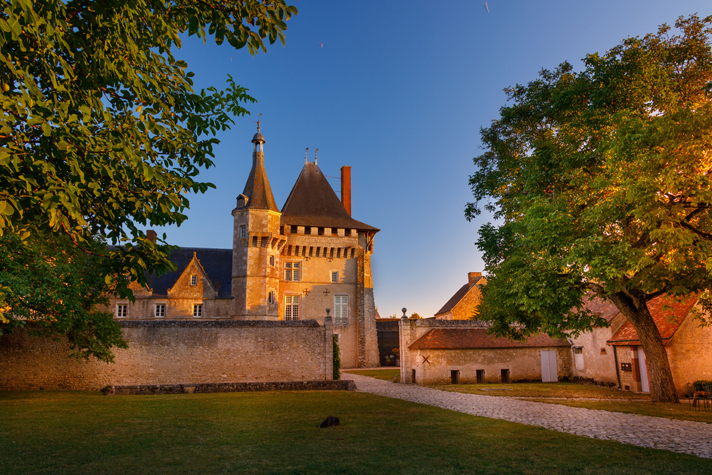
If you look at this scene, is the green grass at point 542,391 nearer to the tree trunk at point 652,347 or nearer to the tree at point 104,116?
the tree trunk at point 652,347

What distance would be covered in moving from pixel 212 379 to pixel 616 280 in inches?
709

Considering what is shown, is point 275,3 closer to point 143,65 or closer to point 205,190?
point 143,65

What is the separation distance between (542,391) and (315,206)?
1075 inches

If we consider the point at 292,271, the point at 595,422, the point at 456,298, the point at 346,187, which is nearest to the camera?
the point at 595,422

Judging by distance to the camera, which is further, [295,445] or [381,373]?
[381,373]

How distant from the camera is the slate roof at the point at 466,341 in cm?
2409

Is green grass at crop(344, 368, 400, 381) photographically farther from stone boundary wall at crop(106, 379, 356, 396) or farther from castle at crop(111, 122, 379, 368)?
stone boundary wall at crop(106, 379, 356, 396)

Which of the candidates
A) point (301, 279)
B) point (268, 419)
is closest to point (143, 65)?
point (268, 419)

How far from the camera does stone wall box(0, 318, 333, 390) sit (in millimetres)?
21125

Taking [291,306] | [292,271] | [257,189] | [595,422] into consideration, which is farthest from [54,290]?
[292,271]

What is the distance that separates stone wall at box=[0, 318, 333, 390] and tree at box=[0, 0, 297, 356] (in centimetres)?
1705

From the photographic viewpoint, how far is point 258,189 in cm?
3781

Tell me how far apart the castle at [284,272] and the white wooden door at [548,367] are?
1741cm

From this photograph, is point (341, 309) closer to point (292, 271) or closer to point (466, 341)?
point (292, 271)
